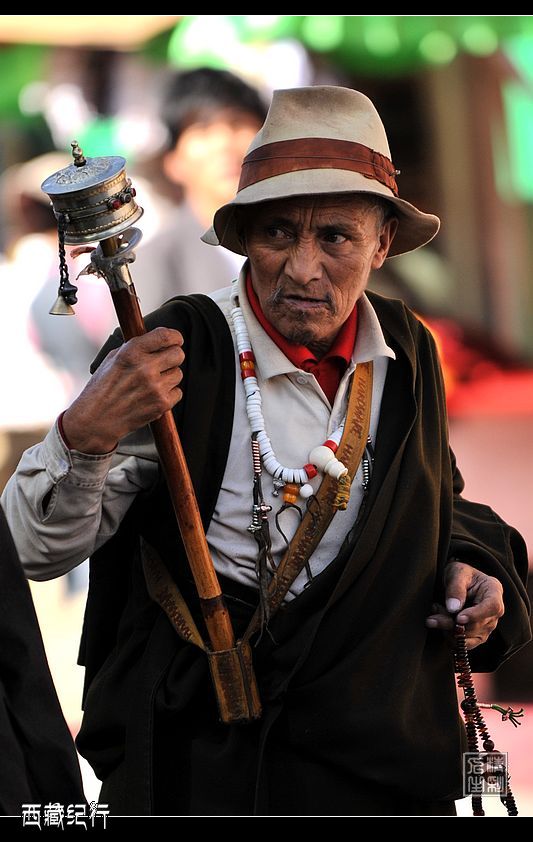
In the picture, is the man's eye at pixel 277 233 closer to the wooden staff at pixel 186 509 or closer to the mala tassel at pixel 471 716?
the wooden staff at pixel 186 509

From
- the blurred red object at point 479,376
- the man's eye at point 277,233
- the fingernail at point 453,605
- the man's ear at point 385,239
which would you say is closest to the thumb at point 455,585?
the fingernail at point 453,605

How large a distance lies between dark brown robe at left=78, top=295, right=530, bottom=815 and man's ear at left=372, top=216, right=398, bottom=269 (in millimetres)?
327

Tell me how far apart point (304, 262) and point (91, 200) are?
53 centimetres

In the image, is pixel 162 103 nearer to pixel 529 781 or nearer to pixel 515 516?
pixel 515 516

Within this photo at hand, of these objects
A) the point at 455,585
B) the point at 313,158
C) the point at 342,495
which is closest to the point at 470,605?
the point at 455,585

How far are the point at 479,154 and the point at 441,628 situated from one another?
140 inches

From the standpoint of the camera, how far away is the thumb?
2.59 meters

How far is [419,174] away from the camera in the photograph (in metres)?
5.67

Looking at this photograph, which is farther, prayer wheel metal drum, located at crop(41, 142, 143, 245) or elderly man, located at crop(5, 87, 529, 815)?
elderly man, located at crop(5, 87, 529, 815)

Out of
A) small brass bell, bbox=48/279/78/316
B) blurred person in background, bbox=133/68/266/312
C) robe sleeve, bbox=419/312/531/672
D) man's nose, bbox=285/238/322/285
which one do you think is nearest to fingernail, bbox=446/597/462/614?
robe sleeve, bbox=419/312/531/672

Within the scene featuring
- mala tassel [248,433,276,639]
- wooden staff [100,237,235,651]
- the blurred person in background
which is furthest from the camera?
the blurred person in background

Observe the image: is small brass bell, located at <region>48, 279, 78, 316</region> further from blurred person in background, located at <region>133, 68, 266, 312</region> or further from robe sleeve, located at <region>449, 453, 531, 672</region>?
blurred person in background, located at <region>133, 68, 266, 312</region>

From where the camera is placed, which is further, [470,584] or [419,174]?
[419,174]
